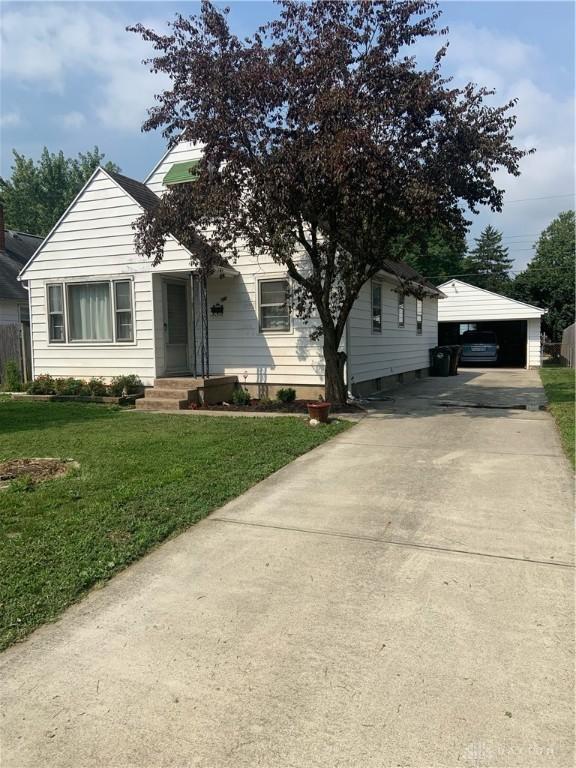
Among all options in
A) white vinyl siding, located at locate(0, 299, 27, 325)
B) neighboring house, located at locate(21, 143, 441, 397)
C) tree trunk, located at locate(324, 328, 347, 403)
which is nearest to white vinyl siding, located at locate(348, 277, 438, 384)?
neighboring house, located at locate(21, 143, 441, 397)

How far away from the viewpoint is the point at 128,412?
1099cm

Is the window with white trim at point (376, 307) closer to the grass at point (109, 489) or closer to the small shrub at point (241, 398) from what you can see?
the small shrub at point (241, 398)

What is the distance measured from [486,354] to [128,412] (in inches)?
785

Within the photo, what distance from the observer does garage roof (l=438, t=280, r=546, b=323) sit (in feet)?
82.8

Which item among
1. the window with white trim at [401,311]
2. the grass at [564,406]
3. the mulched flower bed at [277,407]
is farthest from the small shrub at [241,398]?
A: the window with white trim at [401,311]

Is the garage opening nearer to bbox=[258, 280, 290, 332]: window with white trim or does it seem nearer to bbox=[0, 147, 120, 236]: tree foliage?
bbox=[258, 280, 290, 332]: window with white trim

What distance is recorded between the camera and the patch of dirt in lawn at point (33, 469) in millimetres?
5973

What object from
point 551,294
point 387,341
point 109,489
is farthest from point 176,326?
point 551,294

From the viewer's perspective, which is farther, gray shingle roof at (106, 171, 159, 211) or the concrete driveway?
gray shingle roof at (106, 171, 159, 211)

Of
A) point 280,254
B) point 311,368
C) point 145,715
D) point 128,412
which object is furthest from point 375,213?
point 145,715

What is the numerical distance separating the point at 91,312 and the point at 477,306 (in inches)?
747

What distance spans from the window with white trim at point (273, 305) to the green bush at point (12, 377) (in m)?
6.73

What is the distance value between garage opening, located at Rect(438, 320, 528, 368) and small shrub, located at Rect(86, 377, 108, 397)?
19.7 meters

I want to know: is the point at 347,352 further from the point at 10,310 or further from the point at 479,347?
the point at 479,347
